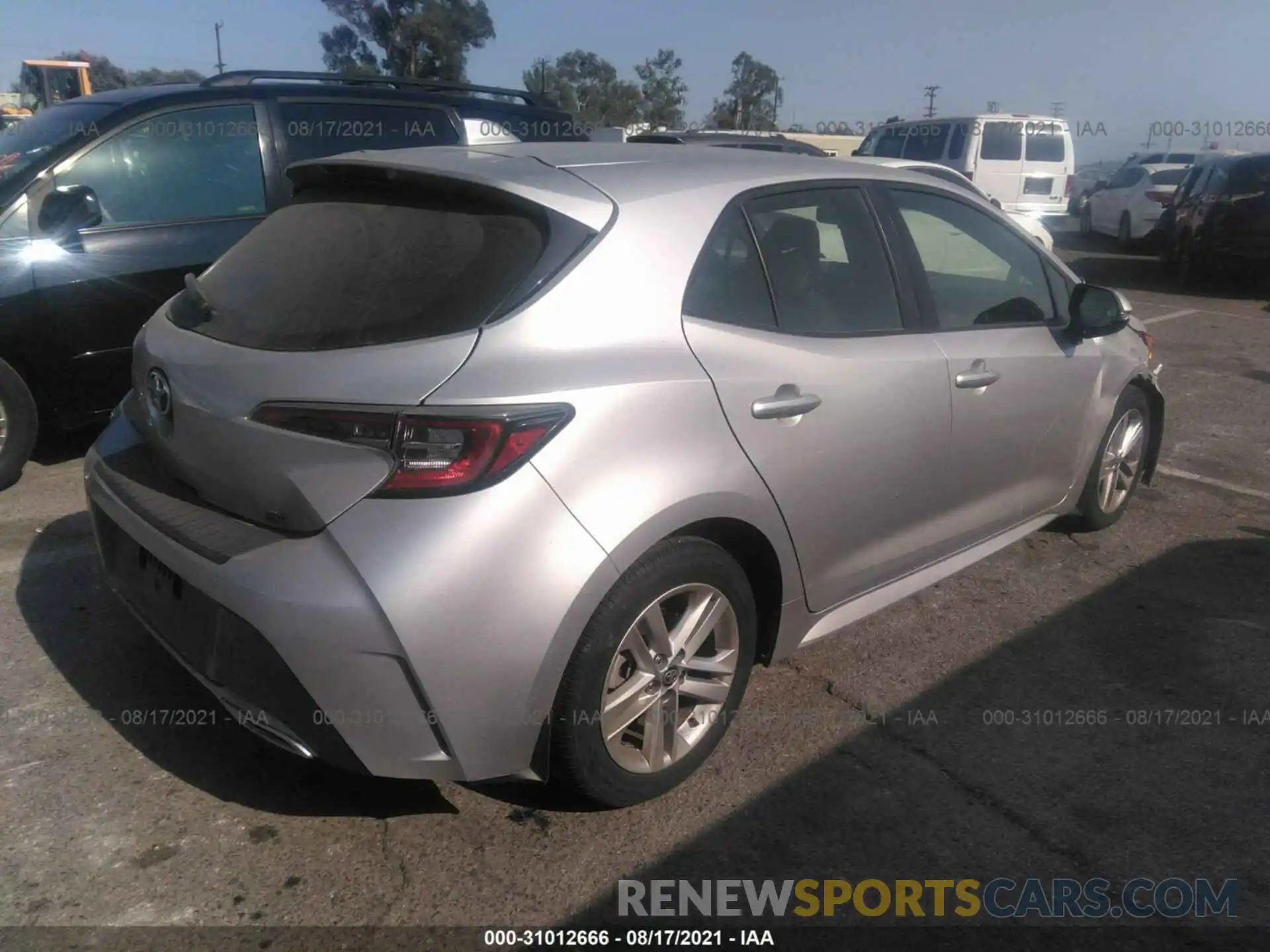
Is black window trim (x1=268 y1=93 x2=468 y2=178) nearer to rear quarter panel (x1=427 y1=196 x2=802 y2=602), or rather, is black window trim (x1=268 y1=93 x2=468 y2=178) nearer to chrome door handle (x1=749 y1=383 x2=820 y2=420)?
rear quarter panel (x1=427 y1=196 x2=802 y2=602)

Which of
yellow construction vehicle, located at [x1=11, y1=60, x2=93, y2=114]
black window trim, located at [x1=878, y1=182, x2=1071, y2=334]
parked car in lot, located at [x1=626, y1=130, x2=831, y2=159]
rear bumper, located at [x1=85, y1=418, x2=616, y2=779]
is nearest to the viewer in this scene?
rear bumper, located at [x1=85, y1=418, x2=616, y2=779]

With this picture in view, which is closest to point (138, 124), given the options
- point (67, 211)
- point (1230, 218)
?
point (67, 211)

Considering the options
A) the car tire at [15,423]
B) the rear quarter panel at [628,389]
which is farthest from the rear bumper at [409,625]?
the car tire at [15,423]

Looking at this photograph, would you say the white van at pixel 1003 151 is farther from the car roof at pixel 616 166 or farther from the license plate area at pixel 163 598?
the license plate area at pixel 163 598

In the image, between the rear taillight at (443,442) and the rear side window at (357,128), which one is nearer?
the rear taillight at (443,442)

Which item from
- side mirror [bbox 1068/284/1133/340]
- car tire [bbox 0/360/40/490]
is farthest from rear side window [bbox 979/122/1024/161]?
car tire [bbox 0/360/40/490]

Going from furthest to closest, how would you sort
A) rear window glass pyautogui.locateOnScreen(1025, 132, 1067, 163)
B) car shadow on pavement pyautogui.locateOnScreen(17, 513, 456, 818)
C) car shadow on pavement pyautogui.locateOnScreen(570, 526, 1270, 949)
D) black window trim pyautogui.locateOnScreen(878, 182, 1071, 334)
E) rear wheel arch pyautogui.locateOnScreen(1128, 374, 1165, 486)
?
rear window glass pyautogui.locateOnScreen(1025, 132, 1067, 163) → rear wheel arch pyautogui.locateOnScreen(1128, 374, 1165, 486) → black window trim pyautogui.locateOnScreen(878, 182, 1071, 334) → car shadow on pavement pyautogui.locateOnScreen(17, 513, 456, 818) → car shadow on pavement pyautogui.locateOnScreen(570, 526, 1270, 949)

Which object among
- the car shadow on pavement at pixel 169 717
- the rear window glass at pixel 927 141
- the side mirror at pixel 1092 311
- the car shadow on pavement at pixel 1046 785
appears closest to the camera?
the car shadow on pavement at pixel 1046 785

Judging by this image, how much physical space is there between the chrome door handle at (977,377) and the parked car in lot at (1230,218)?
→ 1065 centimetres

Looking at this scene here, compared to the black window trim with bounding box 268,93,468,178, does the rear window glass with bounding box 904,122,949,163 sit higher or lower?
lower

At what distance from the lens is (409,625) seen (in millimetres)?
2244

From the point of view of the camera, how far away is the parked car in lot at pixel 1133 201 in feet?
56.2

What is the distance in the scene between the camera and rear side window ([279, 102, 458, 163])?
5738 millimetres

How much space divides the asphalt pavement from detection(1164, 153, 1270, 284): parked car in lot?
9.72 meters
